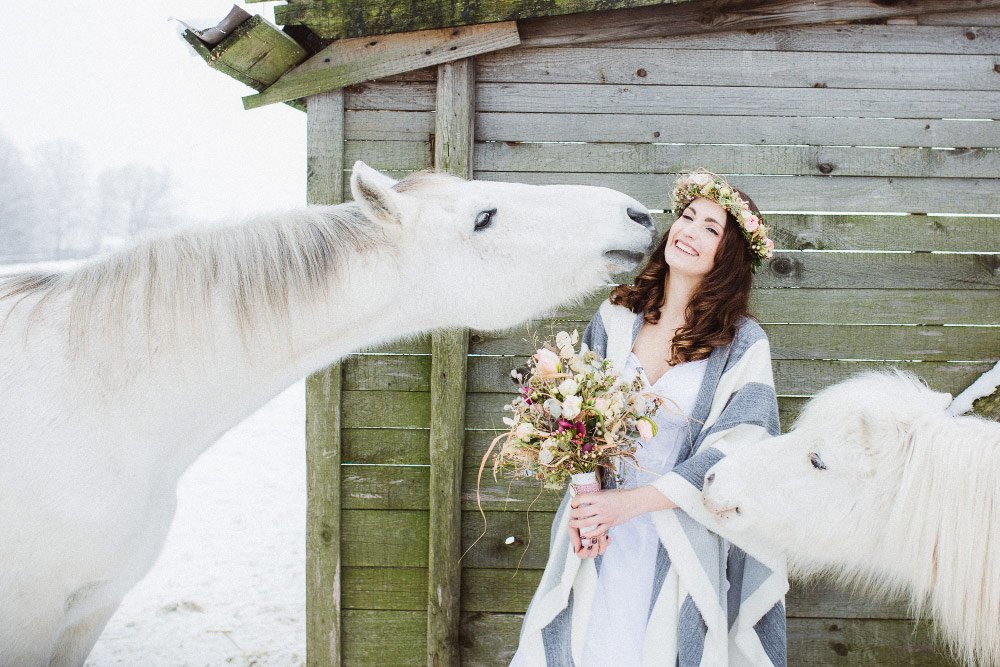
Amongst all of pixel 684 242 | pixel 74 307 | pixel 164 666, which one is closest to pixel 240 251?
pixel 74 307

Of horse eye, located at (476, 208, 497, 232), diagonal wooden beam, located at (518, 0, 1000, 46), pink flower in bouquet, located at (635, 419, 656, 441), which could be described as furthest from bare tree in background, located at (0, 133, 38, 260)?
pink flower in bouquet, located at (635, 419, 656, 441)

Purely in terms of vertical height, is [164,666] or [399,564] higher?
[399,564]

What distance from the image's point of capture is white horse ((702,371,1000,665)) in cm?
158

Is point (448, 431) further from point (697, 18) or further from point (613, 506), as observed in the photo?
point (697, 18)

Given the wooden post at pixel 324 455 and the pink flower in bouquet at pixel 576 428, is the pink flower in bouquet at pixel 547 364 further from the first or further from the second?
the wooden post at pixel 324 455

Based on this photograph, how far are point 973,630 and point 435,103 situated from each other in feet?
7.97

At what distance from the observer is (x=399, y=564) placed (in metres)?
2.88

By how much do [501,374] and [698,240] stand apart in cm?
111

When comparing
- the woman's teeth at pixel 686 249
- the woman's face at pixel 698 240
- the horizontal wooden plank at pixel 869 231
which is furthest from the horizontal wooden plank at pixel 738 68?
the woman's teeth at pixel 686 249

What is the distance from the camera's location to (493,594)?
2.88m

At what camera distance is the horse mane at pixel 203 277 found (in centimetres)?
164

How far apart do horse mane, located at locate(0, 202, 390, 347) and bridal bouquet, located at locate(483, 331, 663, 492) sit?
597mm

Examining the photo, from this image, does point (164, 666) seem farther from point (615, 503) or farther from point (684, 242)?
point (684, 242)

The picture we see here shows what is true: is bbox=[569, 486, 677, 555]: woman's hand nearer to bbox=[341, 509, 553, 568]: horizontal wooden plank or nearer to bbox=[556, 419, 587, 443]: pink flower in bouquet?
bbox=[556, 419, 587, 443]: pink flower in bouquet
